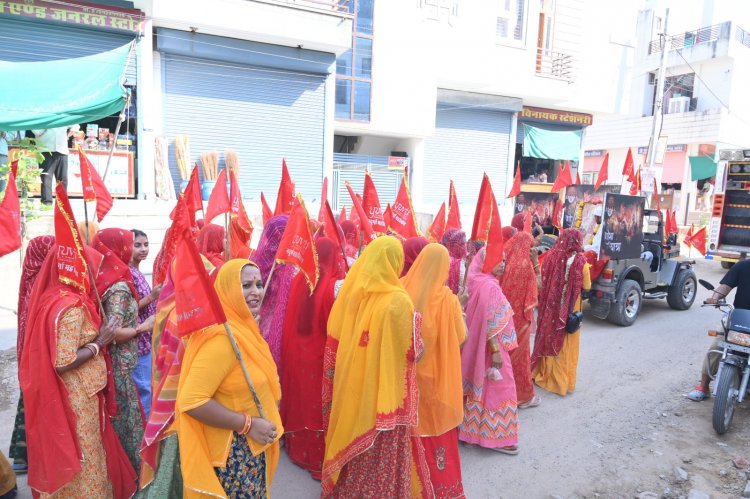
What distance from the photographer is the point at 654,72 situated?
80.1 ft

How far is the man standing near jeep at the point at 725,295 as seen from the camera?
450 cm

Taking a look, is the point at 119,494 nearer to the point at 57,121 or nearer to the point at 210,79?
the point at 57,121

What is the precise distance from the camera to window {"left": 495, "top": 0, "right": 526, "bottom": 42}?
1655 cm

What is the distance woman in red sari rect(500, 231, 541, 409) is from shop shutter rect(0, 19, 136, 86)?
937cm

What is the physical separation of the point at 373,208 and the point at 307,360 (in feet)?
9.50

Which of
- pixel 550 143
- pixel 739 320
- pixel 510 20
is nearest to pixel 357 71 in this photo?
pixel 510 20

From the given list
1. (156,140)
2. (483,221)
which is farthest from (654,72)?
(483,221)

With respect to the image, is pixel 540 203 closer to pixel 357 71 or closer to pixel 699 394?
pixel 699 394

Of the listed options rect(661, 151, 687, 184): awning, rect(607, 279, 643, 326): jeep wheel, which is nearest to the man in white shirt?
rect(607, 279, 643, 326): jeep wheel

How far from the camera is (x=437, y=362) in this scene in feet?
9.70

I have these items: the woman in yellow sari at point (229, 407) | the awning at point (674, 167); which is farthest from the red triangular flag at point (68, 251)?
the awning at point (674, 167)

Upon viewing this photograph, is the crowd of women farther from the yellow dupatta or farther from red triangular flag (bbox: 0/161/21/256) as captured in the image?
red triangular flag (bbox: 0/161/21/256)

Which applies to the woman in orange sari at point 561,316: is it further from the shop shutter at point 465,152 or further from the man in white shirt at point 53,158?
the shop shutter at point 465,152

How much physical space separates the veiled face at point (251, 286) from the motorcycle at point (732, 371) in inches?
156
